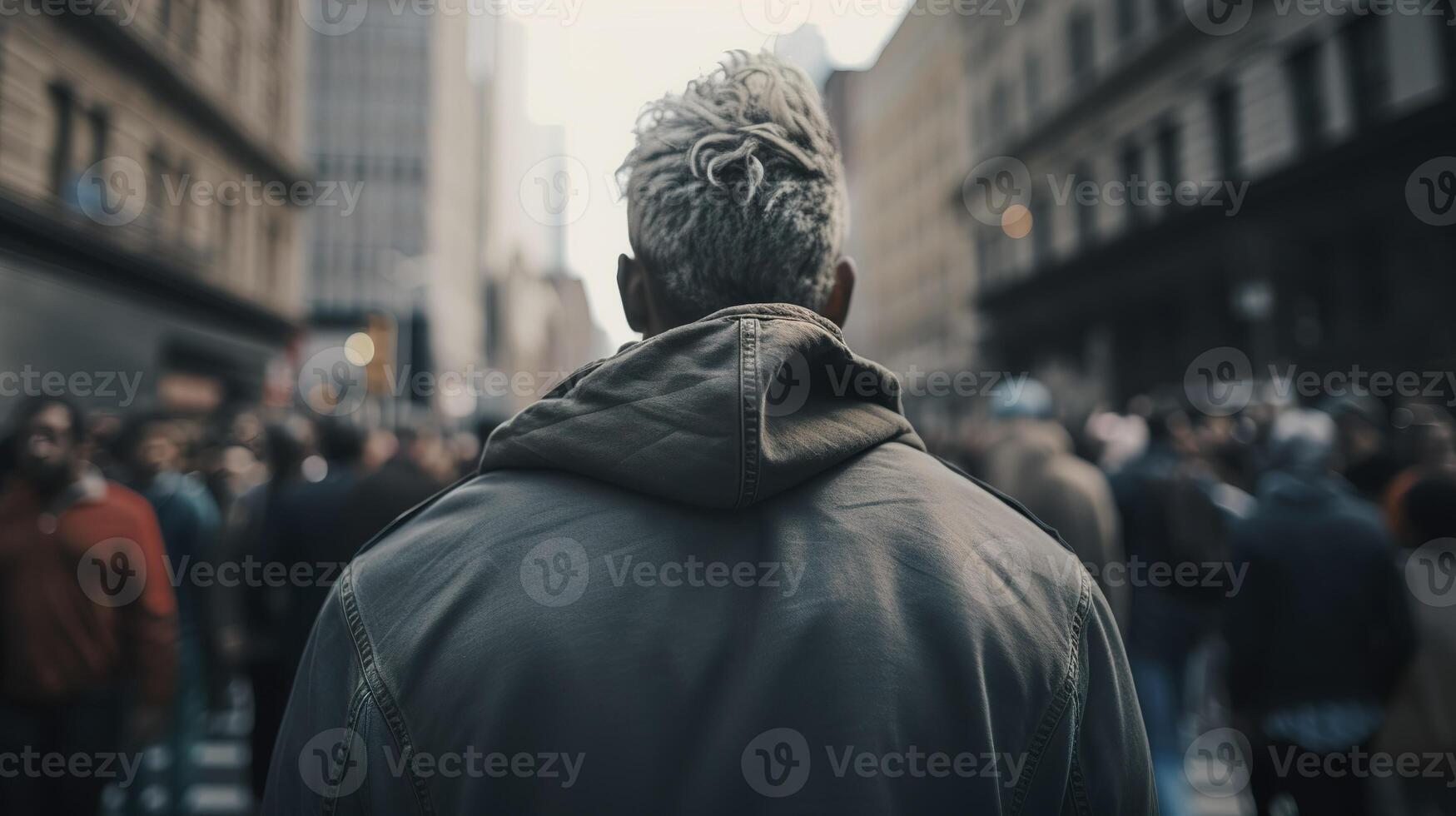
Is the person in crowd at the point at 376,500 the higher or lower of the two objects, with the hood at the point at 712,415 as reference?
lower

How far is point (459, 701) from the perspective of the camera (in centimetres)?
125

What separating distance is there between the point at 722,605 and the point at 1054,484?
4.50 m

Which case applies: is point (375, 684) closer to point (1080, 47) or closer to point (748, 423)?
point (748, 423)

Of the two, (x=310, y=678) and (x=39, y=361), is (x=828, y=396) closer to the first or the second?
(x=310, y=678)

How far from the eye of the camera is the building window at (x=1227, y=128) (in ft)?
63.9

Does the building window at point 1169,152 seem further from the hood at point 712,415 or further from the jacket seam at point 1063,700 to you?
the hood at point 712,415

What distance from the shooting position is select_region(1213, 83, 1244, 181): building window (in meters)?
19.5

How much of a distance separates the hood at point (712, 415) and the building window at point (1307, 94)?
19.6 m

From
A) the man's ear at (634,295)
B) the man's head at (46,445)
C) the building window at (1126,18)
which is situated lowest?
the man's head at (46,445)

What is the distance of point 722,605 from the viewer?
1.26m

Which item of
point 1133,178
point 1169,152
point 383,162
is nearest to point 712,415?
point 1169,152

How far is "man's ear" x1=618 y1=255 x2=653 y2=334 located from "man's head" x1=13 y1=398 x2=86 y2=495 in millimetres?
3960

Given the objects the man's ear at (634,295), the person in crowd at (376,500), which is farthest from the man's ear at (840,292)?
the person in crowd at (376,500)

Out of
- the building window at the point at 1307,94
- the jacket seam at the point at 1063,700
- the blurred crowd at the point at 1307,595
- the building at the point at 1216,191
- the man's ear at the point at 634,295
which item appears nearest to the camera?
the jacket seam at the point at 1063,700
